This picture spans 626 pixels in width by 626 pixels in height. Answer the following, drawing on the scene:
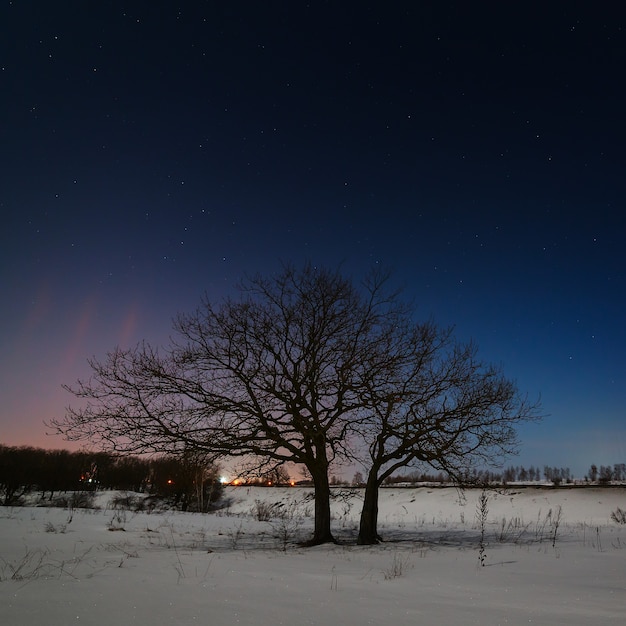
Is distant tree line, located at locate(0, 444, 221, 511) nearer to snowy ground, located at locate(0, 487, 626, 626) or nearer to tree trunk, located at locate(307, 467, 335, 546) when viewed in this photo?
tree trunk, located at locate(307, 467, 335, 546)

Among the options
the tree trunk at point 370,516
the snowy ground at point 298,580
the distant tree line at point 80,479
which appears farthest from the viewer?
the distant tree line at point 80,479

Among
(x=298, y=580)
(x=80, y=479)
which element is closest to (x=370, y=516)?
(x=298, y=580)

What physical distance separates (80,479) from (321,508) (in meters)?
67.7

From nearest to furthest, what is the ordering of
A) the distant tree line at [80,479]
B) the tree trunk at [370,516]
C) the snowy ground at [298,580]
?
the snowy ground at [298,580] < the tree trunk at [370,516] < the distant tree line at [80,479]

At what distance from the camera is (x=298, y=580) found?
6316mm

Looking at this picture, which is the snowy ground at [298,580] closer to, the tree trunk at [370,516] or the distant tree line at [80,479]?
the tree trunk at [370,516]

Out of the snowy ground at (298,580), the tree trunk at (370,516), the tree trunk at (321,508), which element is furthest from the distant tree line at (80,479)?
the snowy ground at (298,580)

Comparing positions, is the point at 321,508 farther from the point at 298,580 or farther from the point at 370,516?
the point at 298,580

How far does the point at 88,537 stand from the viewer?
12133mm

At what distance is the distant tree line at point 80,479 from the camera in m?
43.0

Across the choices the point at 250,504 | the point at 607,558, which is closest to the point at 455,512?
the point at 250,504

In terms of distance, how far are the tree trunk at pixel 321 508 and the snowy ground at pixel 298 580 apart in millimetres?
914

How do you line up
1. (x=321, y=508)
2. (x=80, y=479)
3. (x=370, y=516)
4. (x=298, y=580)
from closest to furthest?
(x=298, y=580), (x=370, y=516), (x=321, y=508), (x=80, y=479)

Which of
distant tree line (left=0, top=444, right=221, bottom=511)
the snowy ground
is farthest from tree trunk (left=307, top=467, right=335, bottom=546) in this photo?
distant tree line (left=0, top=444, right=221, bottom=511)
